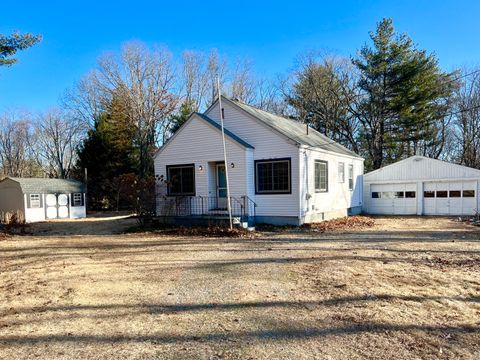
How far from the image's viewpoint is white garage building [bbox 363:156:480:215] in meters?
18.0

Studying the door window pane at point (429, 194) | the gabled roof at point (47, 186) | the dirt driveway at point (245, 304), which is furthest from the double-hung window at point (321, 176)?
the gabled roof at point (47, 186)

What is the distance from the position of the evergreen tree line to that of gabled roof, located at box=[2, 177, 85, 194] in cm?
283

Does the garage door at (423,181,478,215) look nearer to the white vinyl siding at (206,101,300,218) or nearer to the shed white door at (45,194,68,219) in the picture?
the white vinyl siding at (206,101,300,218)

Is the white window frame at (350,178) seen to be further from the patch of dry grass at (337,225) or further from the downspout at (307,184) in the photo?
the downspout at (307,184)

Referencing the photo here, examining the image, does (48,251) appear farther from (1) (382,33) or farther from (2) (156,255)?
(1) (382,33)

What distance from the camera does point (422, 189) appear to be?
753 inches

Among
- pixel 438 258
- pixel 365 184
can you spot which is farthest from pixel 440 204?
pixel 438 258

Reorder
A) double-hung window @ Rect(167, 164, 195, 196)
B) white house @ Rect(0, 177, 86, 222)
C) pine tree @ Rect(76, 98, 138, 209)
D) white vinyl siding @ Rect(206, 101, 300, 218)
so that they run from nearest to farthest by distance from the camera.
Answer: white vinyl siding @ Rect(206, 101, 300, 218)
double-hung window @ Rect(167, 164, 195, 196)
white house @ Rect(0, 177, 86, 222)
pine tree @ Rect(76, 98, 138, 209)

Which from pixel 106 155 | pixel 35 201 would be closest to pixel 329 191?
pixel 35 201

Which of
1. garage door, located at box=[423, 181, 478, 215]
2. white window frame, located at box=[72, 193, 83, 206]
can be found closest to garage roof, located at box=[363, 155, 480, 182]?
garage door, located at box=[423, 181, 478, 215]

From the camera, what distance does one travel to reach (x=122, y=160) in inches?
1220

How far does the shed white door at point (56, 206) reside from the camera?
22.5 m

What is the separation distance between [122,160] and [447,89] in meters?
28.5

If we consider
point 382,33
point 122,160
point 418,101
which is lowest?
point 122,160
